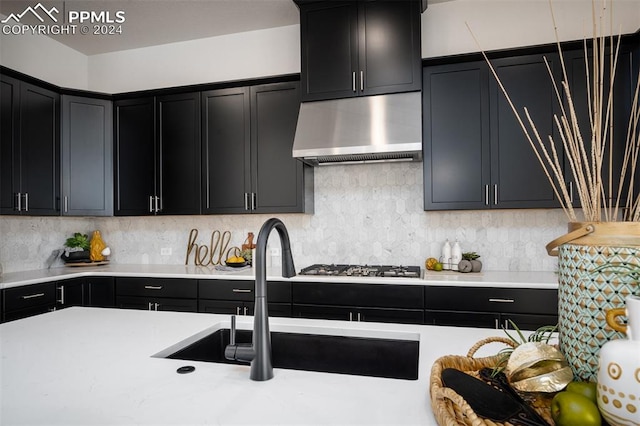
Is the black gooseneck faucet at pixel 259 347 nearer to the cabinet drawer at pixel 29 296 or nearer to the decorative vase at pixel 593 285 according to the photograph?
the decorative vase at pixel 593 285

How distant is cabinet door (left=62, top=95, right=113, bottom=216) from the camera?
3.42 meters

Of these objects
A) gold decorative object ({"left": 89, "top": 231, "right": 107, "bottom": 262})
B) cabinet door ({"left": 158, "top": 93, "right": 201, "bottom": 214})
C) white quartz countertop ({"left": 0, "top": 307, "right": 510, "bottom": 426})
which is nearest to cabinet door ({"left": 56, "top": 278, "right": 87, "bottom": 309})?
gold decorative object ({"left": 89, "top": 231, "right": 107, "bottom": 262})

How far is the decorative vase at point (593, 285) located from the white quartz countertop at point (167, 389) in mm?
338

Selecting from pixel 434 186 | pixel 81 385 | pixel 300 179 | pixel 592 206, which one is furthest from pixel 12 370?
pixel 434 186

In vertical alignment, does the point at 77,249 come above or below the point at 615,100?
below

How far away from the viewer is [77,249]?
3764 mm

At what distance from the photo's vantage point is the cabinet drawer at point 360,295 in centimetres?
258

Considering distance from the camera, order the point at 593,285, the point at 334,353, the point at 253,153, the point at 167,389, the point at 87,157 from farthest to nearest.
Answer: the point at 87,157 < the point at 253,153 < the point at 334,353 < the point at 167,389 < the point at 593,285

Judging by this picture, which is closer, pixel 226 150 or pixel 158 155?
pixel 226 150

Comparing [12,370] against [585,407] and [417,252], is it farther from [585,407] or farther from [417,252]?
[417,252]

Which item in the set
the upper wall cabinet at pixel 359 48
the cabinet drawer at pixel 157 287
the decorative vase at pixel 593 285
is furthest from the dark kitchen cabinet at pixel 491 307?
the cabinet drawer at pixel 157 287

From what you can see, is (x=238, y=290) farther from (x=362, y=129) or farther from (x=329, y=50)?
(x=329, y=50)

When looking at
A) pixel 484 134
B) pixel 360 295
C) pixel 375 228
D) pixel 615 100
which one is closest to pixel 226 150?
pixel 375 228

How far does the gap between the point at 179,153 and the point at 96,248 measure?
1342 mm
